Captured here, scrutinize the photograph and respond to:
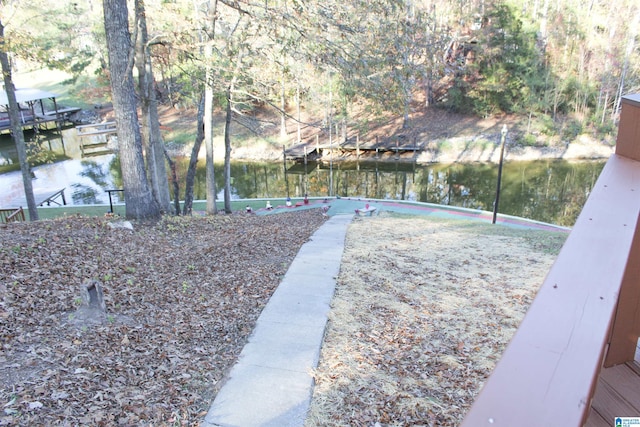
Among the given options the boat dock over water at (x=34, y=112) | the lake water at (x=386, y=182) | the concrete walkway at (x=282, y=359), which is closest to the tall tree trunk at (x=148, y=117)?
the concrete walkway at (x=282, y=359)

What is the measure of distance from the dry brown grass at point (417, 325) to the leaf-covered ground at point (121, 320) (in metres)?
1.16

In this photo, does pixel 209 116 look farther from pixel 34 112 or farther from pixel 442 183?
pixel 34 112

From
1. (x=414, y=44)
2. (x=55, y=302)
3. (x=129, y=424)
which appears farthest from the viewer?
(x=414, y=44)

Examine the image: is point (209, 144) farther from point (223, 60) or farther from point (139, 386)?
point (139, 386)

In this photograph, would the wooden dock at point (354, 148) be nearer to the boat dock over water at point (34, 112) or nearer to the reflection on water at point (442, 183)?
the reflection on water at point (442, 183)

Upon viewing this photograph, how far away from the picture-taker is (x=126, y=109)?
946 cm

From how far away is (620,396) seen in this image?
1.45 m

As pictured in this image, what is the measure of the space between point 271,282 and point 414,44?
510 cm

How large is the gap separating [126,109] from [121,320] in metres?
5.58

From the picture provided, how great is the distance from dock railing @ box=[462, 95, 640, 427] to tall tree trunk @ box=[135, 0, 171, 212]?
36.6ft

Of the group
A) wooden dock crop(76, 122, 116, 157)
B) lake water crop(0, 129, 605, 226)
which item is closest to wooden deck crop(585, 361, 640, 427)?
lake water crop(0, 129, 605, 226)

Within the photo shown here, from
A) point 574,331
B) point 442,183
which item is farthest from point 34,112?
point 574,331

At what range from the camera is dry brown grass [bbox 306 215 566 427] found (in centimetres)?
419

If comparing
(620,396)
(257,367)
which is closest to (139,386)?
(257,367)
